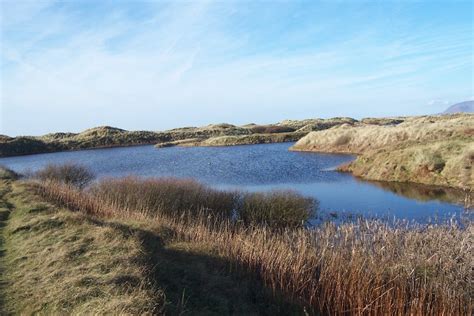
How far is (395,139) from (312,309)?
1324 inches

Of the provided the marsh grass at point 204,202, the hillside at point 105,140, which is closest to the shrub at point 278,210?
the marsh grass at point 204,202

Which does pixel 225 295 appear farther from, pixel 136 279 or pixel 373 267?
pixel 373 267

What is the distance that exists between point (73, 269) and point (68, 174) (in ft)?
54.2

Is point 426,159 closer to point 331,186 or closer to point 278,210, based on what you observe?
point 331,186

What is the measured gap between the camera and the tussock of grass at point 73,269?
6.45 meters

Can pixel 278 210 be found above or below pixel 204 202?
below

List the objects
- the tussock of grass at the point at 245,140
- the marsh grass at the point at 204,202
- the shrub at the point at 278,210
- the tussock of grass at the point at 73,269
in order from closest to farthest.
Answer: the tussock of grass at the point at 73,269 < the shrub at the point at 278,210 < the marsh grass at the point at 204,202 < the tussock of grass at the point at 245,140

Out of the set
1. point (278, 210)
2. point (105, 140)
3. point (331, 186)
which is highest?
point (105, 140)

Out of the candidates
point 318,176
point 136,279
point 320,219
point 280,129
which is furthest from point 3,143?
point 136,279

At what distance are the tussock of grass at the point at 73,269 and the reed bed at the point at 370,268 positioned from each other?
245cm

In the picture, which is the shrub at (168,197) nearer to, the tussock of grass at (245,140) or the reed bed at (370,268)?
the reed bed at (370,268)

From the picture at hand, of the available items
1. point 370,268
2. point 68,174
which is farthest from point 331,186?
point 370,268

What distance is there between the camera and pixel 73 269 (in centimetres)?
781

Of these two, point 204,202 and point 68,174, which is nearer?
point 204,202
